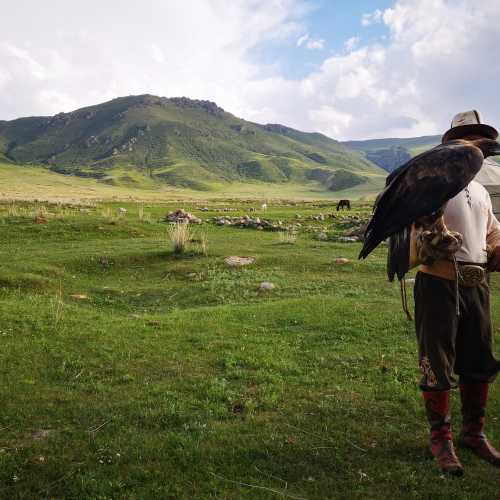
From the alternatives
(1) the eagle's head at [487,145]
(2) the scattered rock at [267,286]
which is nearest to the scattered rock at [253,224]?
(2) the scattered rock at [267,286]

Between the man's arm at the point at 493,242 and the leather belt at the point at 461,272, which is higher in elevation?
the man's arm at the point at 493,242

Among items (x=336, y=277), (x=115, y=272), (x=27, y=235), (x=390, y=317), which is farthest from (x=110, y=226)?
(x=390, y=317)

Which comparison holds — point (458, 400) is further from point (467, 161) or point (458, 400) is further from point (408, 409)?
point (467, 161)

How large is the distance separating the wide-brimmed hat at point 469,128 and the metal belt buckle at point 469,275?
4.04 ft

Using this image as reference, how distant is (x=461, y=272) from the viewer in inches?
161

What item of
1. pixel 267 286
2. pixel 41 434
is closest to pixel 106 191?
pixel 267 286

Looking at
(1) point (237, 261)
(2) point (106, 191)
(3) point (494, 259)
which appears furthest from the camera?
(2) point (106, 191)

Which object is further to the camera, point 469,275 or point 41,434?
point 41,434

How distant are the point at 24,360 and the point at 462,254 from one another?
580 cm

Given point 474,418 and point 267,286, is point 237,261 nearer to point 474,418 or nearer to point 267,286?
point 267,286

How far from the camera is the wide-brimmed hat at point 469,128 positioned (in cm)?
425

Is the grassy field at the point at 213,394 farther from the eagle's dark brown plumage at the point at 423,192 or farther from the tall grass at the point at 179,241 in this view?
the tall grass at the point at 179,241

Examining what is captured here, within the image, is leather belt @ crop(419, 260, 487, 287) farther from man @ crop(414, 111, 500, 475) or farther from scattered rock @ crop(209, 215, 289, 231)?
scattered rock @ crop(209, 215, 289, 231)

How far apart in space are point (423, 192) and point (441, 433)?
2154 millimetres
